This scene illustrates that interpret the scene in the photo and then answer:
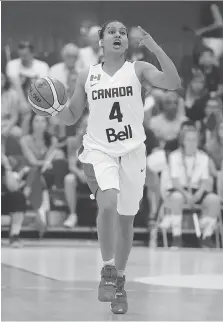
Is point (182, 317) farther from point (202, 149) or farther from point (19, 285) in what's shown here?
point (202, 149)

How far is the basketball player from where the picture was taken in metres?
5.24

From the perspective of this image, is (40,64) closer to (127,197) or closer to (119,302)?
(127,197)

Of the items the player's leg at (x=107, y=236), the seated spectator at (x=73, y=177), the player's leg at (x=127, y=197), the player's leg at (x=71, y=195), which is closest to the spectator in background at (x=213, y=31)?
the seated spectator at (x=73, y=177)

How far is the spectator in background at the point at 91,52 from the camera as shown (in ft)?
39.3

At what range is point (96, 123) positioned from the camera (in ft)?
17.5

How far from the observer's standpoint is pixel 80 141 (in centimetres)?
1116

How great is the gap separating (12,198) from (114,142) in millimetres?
5615

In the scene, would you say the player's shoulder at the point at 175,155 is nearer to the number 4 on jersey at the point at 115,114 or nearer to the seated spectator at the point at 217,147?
the seated spectator at the point at 217,147

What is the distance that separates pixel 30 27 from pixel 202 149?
148 inches

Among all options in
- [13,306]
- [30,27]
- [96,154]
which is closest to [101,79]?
[96,154]

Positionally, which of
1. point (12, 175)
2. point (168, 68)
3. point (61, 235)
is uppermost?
point (168, 68)

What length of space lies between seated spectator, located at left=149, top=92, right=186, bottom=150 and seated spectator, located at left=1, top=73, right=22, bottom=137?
6.23 feet

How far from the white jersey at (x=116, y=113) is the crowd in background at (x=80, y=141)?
5.16 m

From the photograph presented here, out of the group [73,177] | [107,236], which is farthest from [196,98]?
[107,236]
